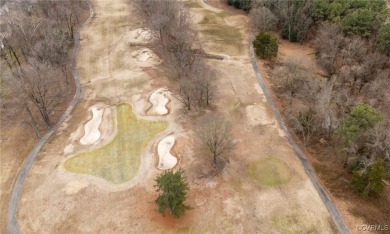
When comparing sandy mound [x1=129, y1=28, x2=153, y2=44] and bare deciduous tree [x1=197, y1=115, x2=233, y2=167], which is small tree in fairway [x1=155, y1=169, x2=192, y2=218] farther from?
sandy mound [x1=129, y1=28, x2=153, y2=44]

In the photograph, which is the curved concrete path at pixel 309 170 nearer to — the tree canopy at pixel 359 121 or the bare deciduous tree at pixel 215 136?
the tree canopy at pixel 359 121

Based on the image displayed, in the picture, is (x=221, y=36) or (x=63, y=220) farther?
(x=221, y=36)

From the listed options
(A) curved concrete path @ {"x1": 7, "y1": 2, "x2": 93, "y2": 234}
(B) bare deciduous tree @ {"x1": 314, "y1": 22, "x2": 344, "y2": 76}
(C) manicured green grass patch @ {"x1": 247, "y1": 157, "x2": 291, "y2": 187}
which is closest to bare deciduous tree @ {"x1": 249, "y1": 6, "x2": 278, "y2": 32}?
(B) bare deciduous tree @ {"x1": 314, "y1": 22, "x2": 344, "y2": 76}

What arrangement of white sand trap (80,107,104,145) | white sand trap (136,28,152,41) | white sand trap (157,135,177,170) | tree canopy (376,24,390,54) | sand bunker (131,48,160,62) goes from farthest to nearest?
1. white sand trap (136,28,152,41)
2. sand bunker (131,48,160,62)
3. tree canopy (376,24,390,54)
4. white sand trap (80,107,104,145)
5. white sand trap (157,135,177,170)

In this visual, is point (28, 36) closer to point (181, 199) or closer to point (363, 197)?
point (181, 199)

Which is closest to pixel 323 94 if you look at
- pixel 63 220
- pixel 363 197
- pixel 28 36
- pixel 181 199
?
pixel 363 197

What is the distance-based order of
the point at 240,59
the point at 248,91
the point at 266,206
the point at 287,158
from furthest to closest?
1. the point at 240,59
2. the point at 248,91
3. the point at 287,158
4. the point at 266,206
